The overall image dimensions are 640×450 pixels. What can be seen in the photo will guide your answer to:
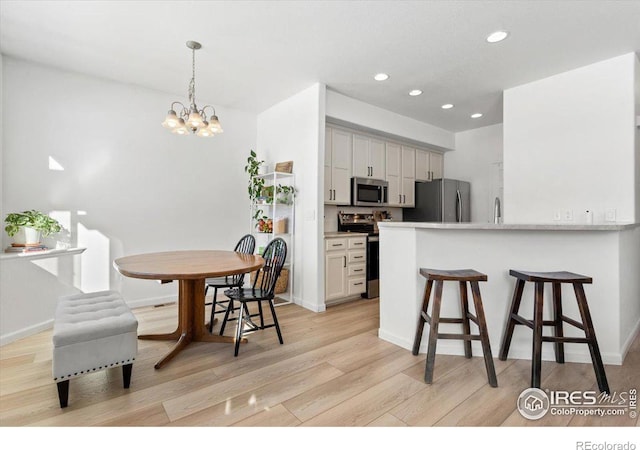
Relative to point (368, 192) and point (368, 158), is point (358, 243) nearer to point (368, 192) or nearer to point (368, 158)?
point (368, 192)

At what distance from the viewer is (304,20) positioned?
2.49 meters

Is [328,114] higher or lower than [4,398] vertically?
higher

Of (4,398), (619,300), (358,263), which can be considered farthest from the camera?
(358,263)

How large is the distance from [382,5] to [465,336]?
2.43m

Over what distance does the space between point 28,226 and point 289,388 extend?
2925 millimetres

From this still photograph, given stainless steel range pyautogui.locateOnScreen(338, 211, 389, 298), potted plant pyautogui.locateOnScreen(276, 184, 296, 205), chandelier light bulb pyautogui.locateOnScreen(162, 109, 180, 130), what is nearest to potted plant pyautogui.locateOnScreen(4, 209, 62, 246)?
chandelier light bulb pyautogui.locateOnScreen(162, 109, 180, 130)

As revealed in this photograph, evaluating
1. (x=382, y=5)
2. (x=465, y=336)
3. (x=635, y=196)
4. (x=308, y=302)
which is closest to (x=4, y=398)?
(x=308, y=302)

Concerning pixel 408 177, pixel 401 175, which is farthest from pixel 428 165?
pixel 401 175

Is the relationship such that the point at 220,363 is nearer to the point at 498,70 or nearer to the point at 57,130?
the point at 57,130

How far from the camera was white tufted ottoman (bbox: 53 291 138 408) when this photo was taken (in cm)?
177

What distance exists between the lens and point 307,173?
3.88 metres

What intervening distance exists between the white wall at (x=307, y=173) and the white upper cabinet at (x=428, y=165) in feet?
8.04

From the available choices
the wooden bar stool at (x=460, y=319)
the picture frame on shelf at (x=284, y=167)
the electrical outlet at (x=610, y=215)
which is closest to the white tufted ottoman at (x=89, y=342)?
the wooden bar stool at (x=460, y=319)

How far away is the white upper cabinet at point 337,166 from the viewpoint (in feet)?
13.9
